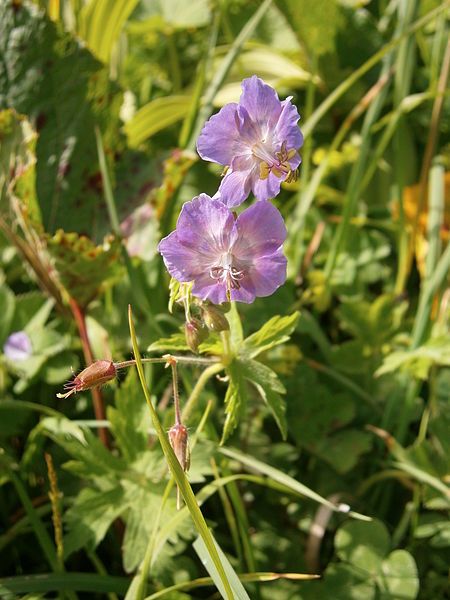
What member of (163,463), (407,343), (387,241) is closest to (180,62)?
(387,241)

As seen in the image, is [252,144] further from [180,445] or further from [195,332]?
[180,445]

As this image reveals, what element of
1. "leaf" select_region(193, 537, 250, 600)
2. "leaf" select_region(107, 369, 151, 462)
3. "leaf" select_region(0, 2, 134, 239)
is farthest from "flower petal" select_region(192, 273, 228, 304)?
"leaf" select_region(0, 2, 134, 239)

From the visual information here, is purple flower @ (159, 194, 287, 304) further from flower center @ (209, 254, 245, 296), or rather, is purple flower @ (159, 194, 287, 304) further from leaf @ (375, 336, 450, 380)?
leaf @ (375, 336, 450, 380)

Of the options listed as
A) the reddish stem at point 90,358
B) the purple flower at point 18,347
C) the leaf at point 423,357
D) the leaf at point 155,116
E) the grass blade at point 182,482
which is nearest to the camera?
the grass blade at point 182,482

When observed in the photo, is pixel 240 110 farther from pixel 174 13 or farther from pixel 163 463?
pixel 174 13

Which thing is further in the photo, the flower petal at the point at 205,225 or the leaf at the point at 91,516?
the leaf at the point at 91,516

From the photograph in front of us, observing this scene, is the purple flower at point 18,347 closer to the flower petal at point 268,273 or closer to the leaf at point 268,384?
the leaf at point 268,384

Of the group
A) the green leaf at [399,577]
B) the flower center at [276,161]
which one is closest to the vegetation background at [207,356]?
the green leaf at [399,577]
